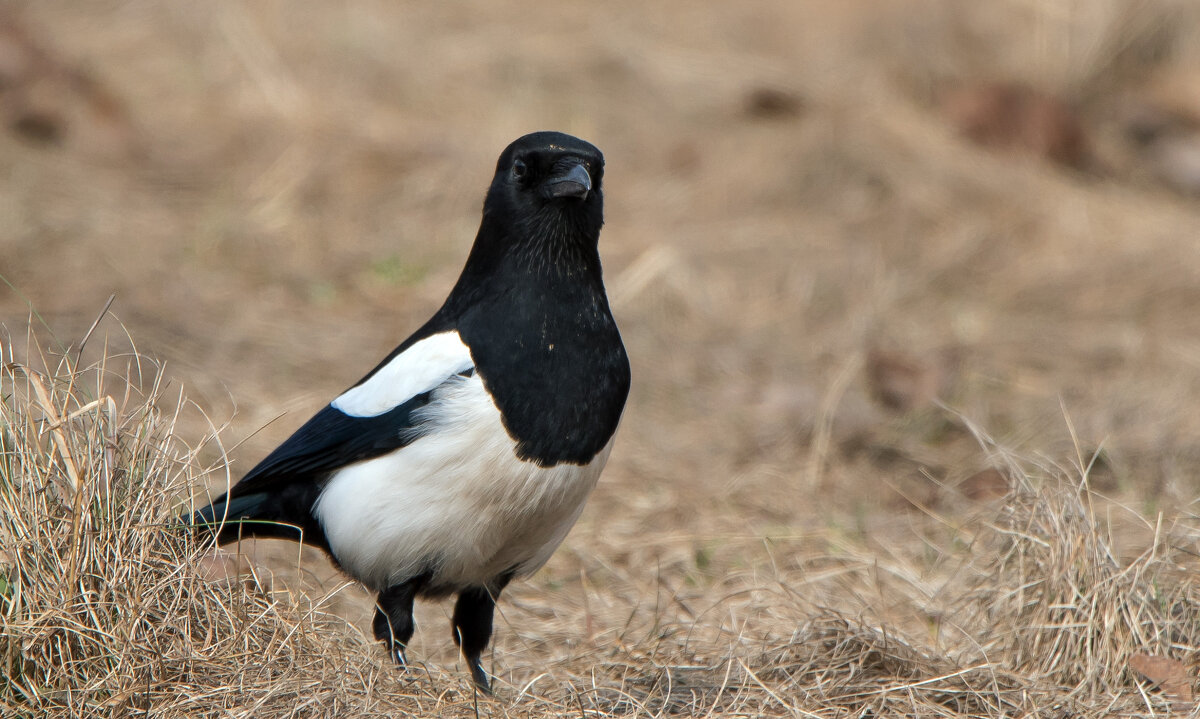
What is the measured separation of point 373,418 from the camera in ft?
10.5

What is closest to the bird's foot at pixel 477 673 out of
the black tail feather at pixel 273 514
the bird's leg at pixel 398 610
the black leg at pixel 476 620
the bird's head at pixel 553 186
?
the black leg at pixel 476 620

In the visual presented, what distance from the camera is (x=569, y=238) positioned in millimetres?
3207

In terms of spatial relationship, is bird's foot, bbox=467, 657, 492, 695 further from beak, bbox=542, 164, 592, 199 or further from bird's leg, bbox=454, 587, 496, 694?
beak, bbox=542, 164, 592, 199

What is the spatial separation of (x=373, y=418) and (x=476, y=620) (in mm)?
601

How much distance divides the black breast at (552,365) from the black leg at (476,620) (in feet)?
1.77

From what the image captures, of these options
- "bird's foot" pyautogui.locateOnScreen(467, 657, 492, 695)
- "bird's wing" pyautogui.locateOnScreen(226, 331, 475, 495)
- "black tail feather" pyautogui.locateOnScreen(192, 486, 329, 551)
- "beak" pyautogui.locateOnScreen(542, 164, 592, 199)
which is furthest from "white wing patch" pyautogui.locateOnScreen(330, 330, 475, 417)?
"bird's foot" pyautogui.locateOnScreen(467, 657, 492, 695)

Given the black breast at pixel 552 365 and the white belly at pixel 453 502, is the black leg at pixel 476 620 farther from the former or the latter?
the black breast at pixel 552 365

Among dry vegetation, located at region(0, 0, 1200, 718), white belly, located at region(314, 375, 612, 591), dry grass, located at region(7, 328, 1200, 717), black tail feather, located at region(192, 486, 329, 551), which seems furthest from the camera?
black tail feather, located at region(192, 486, 329, 551)

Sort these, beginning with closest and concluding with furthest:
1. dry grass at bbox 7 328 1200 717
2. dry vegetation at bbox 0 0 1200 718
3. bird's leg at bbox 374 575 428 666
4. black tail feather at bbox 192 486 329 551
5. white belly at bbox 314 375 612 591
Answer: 1. dry grass at bbox 7 328 1200 717
2. dry vegetation at bbox 0 0 1200 718
3. white belly at bbox 314 375 612 591
4. bird's leg at bbox 374 575 428 666
5. black tail feather at bbox 192 486 329 551

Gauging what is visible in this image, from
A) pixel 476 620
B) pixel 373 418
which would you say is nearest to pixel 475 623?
pixel 476 620

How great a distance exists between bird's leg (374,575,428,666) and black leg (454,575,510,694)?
0.53 feet

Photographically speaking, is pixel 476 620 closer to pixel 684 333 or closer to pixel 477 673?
pixel 477 673

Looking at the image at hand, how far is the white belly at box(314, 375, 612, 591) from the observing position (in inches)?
118

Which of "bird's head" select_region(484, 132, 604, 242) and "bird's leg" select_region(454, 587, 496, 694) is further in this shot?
"bird's leg" select_region(454, 587, 496, 694)
